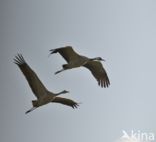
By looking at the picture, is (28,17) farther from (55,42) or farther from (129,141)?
(129,141)

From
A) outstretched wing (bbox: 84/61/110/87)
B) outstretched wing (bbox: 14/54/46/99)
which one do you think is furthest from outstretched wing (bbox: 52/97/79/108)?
outstretched wing (bbox: 84/61/110/87)

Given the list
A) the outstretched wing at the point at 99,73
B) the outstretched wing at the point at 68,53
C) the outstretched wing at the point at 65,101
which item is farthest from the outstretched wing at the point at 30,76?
the outstretched wing at the point at 99,73

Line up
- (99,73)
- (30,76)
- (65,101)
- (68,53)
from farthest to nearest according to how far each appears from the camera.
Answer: (99,73)
(65,101)
(68,53)
(30,76)

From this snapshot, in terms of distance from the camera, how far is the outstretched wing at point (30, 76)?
30.1 feet

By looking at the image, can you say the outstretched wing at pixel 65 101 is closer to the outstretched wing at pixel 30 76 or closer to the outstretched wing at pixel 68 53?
the outstretched wing at pixel 30 76

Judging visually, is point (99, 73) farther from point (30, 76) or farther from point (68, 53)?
point (30, 76)

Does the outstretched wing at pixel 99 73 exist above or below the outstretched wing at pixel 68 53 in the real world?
below

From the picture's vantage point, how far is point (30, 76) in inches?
363

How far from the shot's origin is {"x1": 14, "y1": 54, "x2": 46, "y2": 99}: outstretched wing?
9.19 meters

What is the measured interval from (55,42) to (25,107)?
1.16 meters

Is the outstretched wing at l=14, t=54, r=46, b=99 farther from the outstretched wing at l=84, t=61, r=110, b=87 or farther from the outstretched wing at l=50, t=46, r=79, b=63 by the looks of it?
the outstretched wing at l=84, t=61, r=110, b=87

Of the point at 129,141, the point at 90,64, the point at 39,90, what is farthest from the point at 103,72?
the point at 129,141

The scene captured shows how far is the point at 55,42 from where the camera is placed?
12453 millimetres

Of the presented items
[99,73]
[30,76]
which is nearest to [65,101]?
[99,73]
